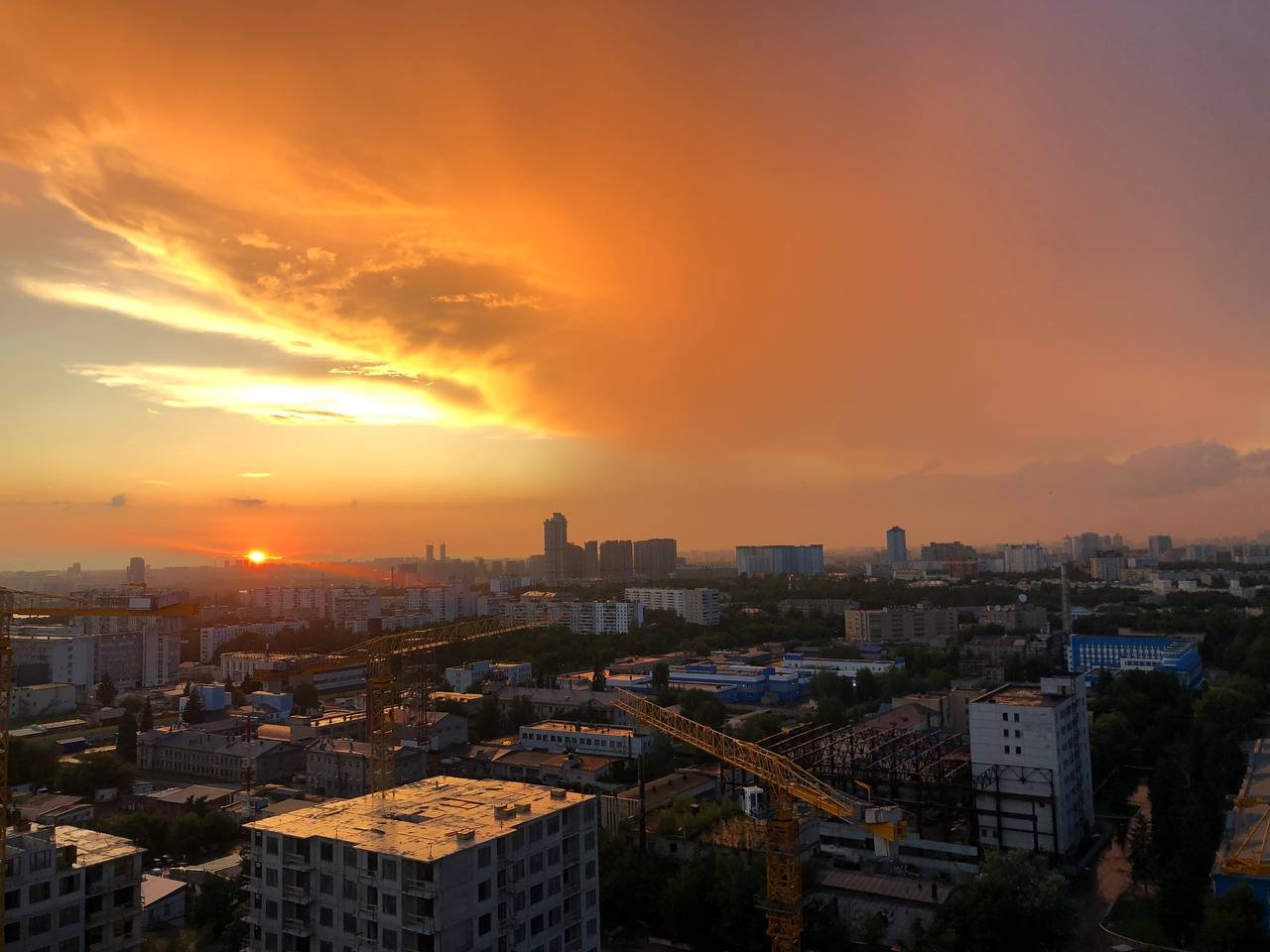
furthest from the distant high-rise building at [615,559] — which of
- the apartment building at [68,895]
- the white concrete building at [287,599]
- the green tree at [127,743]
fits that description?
the apartment building at [68,895]

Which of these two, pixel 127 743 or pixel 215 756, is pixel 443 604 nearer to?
pixel 127 743

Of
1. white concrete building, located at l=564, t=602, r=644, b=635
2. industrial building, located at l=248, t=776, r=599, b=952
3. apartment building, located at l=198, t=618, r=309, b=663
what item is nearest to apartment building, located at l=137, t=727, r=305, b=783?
industrial building, located at l=248, t=776, r=599, b=952

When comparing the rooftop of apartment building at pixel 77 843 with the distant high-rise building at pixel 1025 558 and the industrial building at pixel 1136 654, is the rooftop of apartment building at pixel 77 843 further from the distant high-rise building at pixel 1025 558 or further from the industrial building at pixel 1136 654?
the distant high-rise building at pixel 1025 558

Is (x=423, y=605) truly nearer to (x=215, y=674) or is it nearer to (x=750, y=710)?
(x=215, y=674)

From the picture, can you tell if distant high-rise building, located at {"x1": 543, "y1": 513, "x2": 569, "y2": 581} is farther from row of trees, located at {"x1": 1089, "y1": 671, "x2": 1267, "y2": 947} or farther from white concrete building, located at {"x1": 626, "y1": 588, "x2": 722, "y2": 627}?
row of trees, located at {"x1": 1089, "y1": 671, "x2": 1267, "y2": 947}

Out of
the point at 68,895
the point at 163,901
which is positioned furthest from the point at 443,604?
the point at 68,895

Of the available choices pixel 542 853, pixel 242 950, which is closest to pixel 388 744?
pixel 242 950

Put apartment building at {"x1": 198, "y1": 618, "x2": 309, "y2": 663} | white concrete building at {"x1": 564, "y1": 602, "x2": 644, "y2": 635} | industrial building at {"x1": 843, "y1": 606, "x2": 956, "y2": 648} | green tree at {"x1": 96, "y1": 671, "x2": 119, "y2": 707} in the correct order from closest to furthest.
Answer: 1. green tree at {"x1": 96, "y1": 671, "x2": 119, "y2": 707}
2. industrial building at {"x1": 843, "y1": 606, "x2": 956, "y2": 648}
3. apartment building at {"x1": 198, "y1": 618, "x2": 309, "y2": 663}
4. white concrete building at {"x1": 564, "y1": 602, "x2": 644, "y2": 635}
